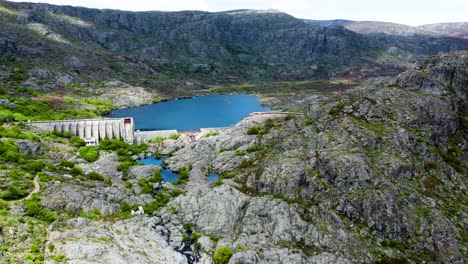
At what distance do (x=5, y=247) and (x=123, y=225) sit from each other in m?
21.1

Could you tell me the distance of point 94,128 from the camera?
503 ft

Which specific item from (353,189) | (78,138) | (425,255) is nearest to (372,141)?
(353,189)

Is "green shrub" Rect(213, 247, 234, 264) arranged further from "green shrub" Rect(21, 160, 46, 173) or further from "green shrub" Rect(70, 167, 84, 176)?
"green shrub" Rect(21, 160, 46, 173)

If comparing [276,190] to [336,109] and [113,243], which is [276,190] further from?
[113,243]

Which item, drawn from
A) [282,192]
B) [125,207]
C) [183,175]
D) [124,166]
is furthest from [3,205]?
[282,192]

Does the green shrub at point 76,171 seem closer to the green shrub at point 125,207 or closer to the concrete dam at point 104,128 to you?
the green shrub at point 125,207

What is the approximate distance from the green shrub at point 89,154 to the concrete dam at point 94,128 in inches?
551

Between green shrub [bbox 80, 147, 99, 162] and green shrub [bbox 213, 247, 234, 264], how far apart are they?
194ft

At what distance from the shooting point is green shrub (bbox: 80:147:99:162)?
120 metres

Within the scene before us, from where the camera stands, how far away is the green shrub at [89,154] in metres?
120

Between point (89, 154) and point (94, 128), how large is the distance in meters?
→ 33.4

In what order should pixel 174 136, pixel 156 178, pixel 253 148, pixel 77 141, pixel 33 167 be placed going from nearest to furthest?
pixel 33 167
pixel 156 178
pixel 253 148
pixel 77 141
pixel 174 136

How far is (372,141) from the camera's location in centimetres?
10138

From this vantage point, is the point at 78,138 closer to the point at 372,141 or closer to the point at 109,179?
the point at 109,179
